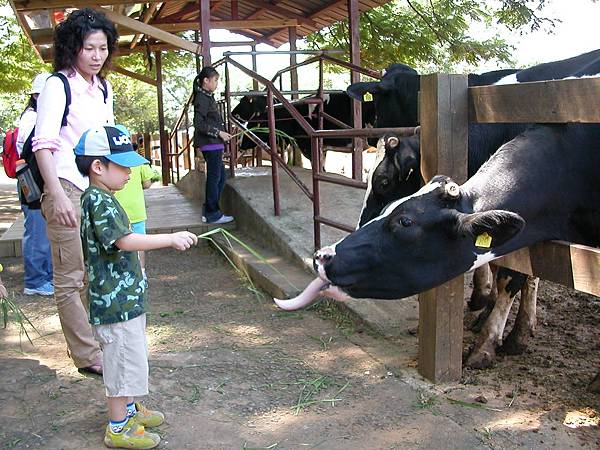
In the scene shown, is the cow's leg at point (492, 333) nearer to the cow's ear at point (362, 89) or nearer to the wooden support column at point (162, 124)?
the cow's ear at point (362, 89)

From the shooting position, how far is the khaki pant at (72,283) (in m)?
3.31

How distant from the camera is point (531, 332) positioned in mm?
3984

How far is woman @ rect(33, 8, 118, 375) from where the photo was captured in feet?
10.3

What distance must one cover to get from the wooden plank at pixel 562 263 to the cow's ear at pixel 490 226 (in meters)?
0.34

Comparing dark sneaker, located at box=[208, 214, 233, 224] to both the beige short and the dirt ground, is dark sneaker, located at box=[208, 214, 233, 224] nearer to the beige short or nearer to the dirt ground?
the dirt ground

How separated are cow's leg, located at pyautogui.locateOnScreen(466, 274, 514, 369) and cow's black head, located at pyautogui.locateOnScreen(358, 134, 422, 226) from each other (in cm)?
78

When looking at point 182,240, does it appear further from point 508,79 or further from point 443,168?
point 508,79

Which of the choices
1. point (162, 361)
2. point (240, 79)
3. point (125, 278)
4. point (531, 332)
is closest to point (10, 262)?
point (162, 361)

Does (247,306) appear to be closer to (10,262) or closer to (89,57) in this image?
(89,57)

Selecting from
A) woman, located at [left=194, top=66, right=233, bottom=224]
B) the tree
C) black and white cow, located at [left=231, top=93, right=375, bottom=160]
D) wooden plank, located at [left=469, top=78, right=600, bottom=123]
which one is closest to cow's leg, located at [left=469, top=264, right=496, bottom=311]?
wooden plank, located at [left=469, top=78, right=600, bottom=123]

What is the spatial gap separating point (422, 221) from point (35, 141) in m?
1.83

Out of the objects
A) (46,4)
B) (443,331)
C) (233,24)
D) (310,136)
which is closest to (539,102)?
(443,331)

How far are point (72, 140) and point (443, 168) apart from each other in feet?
6.06

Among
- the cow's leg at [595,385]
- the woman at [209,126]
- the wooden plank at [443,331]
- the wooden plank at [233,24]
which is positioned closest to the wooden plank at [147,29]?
the woman at [209,126]
